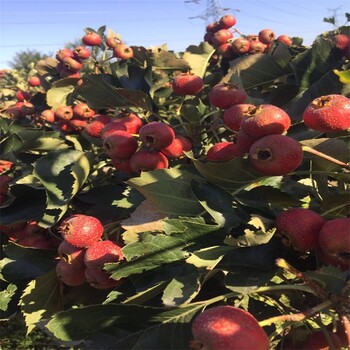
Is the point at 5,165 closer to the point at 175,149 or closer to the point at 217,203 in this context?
the point at 175,149

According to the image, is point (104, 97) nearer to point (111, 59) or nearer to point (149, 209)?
point (149, 209)

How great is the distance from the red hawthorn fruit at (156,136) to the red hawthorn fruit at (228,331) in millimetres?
718

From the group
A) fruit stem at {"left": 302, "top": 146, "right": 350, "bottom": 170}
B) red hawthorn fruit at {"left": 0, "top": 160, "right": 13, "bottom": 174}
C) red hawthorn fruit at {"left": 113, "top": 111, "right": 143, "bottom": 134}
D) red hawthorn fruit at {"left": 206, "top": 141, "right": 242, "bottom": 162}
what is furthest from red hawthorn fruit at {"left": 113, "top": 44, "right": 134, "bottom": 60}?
fruit stem at {"left": 302, "top": 146, "right": 350, "bottom": 170}

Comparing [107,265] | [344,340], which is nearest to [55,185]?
[107,265]

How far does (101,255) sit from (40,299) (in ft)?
1.36

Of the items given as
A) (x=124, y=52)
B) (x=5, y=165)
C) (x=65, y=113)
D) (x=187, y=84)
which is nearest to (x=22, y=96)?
(x=124, y=52)

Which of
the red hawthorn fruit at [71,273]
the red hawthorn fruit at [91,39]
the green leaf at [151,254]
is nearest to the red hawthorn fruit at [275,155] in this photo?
the green leaf at [151,254]

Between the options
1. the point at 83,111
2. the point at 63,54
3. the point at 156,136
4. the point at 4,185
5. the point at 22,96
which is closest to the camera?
the point at 156,136

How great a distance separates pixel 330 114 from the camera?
3.90 ft

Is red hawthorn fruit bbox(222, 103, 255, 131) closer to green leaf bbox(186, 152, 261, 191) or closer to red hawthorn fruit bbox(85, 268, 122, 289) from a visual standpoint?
green leaf bbox(186, 152, 261, 191)

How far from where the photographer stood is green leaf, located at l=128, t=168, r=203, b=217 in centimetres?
127

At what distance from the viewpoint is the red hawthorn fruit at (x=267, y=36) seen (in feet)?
9.35

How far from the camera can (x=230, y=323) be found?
0.88 metres

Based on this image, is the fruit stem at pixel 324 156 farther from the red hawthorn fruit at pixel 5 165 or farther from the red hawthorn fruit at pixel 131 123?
the red hawthorn fruit at pixel 5 165
